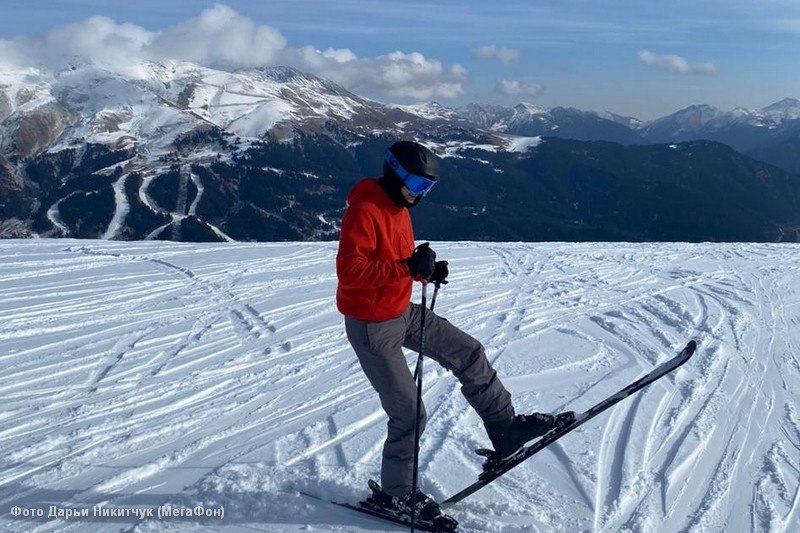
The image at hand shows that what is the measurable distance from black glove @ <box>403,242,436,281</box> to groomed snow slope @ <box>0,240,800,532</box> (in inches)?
69.9

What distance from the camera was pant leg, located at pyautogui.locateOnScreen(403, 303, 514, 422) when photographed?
4590 millimetres

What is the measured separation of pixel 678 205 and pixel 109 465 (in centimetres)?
17916

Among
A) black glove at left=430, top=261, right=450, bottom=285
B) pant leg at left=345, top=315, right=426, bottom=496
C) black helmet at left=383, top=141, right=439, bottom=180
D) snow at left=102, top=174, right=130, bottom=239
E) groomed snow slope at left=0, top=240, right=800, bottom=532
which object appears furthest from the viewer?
snow at left=102, top=174, right=130, bottom=239

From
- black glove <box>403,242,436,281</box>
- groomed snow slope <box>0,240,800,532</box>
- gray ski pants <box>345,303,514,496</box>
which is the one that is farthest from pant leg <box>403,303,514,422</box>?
groomed snow slope <box>0,240,800,532</box>

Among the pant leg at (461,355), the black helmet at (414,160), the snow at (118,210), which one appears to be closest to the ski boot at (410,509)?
the pant leg at (461,355)

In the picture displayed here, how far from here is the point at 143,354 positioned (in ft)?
26.3

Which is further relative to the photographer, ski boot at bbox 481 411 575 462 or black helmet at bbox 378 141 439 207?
ski boot at bbox 481 411 575 462

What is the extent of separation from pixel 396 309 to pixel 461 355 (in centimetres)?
63

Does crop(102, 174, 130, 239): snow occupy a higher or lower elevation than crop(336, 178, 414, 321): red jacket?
lower

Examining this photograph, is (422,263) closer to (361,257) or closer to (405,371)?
(361,257)

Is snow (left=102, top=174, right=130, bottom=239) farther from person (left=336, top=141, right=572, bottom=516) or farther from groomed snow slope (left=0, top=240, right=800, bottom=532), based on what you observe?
person (left=336, top=141, right=572, bottom=516)

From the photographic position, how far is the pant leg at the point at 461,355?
459 centimetres

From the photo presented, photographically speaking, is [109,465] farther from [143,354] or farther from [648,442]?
[648,442]

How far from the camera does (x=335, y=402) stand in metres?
6.61
